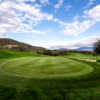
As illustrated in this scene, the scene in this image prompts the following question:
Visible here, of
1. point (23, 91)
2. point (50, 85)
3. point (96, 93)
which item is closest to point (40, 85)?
point (50, 85)

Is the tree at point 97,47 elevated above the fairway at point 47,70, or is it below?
above

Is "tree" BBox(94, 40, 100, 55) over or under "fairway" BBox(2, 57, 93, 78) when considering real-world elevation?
over

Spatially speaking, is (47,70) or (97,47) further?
(97,47)

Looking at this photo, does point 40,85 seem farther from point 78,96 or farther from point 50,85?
point 78,96

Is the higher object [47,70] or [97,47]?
[97,47]

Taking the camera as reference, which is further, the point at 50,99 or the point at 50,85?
the point at 50,85

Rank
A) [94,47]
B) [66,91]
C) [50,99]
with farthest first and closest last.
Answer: [94,47] → [66,91] → [50,99]

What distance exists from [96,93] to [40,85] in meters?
3.65

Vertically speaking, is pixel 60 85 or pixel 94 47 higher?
pixel 94 47

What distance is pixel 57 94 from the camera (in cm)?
483

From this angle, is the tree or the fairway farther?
the tree

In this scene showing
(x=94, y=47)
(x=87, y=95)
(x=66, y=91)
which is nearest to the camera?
(x=87, y=95)

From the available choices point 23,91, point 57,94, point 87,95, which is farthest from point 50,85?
point 87,95

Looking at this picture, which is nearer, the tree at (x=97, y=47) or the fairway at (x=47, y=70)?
the fairway at (x=47, y=70)
